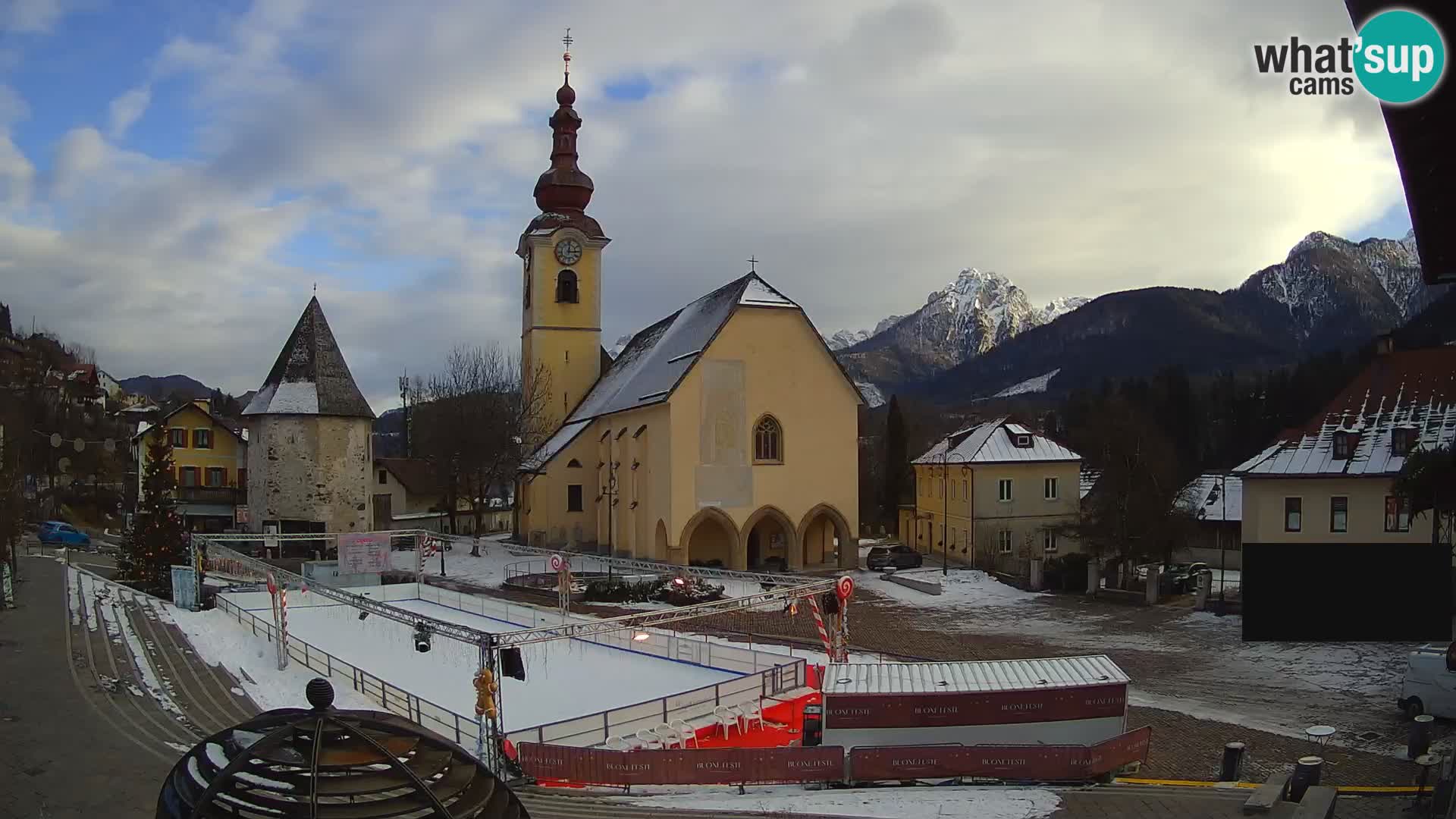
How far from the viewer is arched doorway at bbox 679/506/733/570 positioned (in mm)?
39219

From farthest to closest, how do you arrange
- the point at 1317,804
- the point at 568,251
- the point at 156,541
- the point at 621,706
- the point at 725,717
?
1. the point at 568,251
2. the point at 156,541
3. the point at 621,706
4. the point at 725,717
5. the point at 1317,804

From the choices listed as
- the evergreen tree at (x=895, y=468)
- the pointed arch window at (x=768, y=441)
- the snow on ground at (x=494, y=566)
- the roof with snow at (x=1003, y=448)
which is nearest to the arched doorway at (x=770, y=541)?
the pointed arch window at (x=768, y=441)

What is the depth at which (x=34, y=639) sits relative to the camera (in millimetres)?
23500

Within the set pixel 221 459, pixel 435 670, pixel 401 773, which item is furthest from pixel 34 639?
pixel 221 459

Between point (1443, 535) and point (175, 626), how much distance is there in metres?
38.0

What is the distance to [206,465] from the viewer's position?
196 feet

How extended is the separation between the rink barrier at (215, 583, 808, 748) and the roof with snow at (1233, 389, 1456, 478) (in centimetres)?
2098

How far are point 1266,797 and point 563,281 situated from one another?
47626 millimetres

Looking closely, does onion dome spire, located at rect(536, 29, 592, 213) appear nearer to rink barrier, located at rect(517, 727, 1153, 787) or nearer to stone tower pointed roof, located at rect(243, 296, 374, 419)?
stone tower pointed roof, located at rect(243, 296, 374, 419)

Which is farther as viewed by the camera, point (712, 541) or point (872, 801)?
point (712, 541)

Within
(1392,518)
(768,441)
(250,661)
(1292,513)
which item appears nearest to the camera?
(250,661)

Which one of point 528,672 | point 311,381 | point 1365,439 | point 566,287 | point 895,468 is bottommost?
point 528,672

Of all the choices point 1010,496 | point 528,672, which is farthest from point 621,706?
point 1010,496

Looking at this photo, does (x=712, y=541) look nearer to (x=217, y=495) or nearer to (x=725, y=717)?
(x=725, y=717)
